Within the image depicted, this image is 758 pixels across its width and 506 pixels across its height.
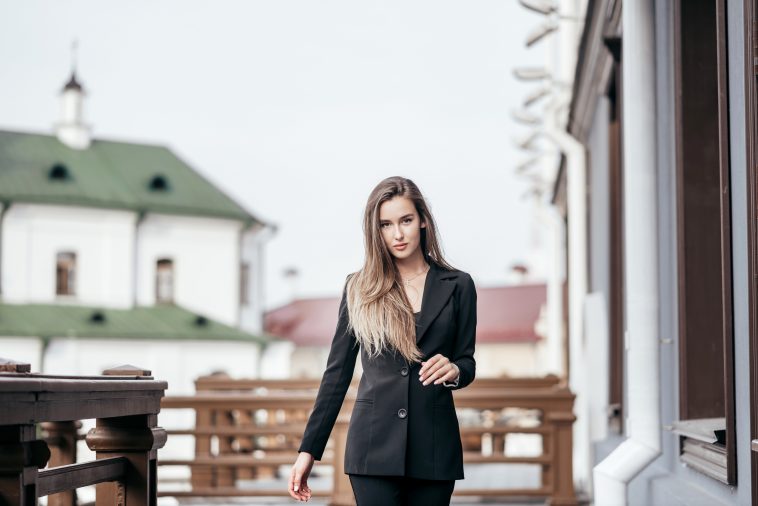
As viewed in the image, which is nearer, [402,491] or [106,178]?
[402,491]

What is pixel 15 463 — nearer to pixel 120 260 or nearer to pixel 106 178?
pixel 120 260

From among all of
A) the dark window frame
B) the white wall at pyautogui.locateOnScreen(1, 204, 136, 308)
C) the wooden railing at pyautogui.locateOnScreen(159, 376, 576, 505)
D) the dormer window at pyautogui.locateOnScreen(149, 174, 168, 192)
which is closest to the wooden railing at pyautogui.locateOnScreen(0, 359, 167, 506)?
the dark window frame

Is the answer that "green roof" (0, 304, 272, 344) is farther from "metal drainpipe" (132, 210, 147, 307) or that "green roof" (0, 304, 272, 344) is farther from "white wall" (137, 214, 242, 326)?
"white wall" (137, 214, 242, 326)

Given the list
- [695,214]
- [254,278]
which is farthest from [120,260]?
[695,214]

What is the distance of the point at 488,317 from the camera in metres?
68.1

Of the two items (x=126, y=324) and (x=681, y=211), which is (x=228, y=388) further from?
(x=126, y=324)

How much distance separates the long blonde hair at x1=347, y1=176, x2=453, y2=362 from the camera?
141 inches

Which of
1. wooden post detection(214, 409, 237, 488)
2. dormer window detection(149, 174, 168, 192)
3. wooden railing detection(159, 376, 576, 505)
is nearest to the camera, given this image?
wooden railing detection(159, 376, 576, 505)

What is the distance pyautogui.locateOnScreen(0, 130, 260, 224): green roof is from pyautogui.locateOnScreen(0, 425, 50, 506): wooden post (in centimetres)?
4801

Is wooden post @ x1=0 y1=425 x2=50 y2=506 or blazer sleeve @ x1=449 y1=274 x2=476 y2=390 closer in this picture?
wooden post @ x1=0 y1=425 x2=50 y2=506

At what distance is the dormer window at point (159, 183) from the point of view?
5400cm

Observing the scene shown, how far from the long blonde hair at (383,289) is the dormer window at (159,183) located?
5125 centimetres

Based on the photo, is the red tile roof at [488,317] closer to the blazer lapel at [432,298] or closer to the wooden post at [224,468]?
the wooden post at [224,468]

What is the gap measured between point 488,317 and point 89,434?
64.1m
